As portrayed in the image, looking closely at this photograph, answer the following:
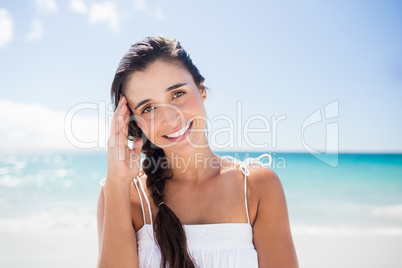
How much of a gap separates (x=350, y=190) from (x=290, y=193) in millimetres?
2889

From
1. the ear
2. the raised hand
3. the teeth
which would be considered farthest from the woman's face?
the ear

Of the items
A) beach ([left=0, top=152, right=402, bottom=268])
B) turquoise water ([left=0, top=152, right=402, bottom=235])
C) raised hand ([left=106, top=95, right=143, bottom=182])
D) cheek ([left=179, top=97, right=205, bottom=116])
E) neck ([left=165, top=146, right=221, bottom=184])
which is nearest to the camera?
raised hand ([left=106, top=95, right=143, bottom=182])

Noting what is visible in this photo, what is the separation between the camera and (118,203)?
2.22 m

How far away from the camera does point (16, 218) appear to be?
862cm

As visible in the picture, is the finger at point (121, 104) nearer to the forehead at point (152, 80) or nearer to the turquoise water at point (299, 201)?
the forehead at point (152, 80)

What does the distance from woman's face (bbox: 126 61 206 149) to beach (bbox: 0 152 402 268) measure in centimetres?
63

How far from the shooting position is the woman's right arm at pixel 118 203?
2.10 m

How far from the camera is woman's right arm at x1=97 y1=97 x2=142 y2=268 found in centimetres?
210

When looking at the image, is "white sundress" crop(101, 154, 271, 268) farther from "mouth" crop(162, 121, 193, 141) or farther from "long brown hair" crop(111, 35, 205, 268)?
"mouth" crop(162, 121, 193, 141)

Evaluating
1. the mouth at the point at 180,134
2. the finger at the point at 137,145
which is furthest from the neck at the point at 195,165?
the finger at the point at 137,145

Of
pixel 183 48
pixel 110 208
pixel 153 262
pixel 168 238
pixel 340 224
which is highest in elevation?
pixel 183 48

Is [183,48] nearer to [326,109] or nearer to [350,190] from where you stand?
[350,190]

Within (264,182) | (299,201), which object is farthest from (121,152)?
(299,201)

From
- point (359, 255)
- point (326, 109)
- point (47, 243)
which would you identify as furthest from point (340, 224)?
point (326, 109)
